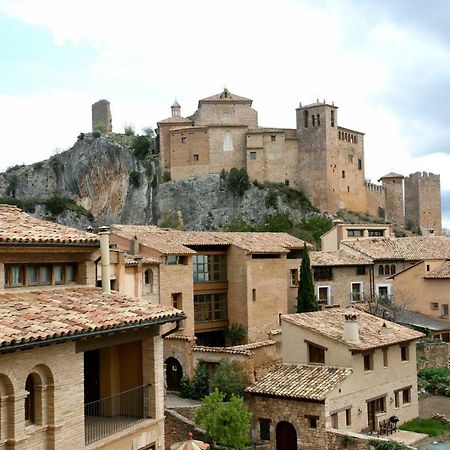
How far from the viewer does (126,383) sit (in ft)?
51.8

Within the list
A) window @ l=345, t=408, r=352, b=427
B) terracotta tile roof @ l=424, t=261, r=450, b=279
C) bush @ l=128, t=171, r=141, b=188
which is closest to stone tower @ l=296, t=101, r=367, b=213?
bush @ l=128, t=171, r=141, b=188

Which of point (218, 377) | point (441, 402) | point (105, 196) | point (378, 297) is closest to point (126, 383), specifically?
point (218, 377)

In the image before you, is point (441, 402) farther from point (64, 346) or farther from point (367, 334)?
point (64, 346)

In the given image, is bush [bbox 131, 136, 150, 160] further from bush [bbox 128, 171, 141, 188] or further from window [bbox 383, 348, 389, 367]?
window [bbox 383, 348, 389, 367]

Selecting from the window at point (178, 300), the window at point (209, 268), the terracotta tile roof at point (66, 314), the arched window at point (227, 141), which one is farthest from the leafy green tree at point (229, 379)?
the arched window at point (227, 141)

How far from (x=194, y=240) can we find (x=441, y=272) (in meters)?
15.4

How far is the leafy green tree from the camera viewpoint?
86.8ft

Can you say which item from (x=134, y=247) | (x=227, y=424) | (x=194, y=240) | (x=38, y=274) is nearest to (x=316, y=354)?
→ (x=227, y=424)

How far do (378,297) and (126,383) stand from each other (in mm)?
31892

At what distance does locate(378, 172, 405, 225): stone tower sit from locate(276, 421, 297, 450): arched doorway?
2544 inches

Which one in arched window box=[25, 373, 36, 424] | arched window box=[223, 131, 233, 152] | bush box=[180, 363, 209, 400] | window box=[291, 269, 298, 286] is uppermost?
arched window box=[223, 131, 233, 152]

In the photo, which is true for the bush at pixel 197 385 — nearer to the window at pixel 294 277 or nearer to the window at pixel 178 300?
the window at pixel 178 300

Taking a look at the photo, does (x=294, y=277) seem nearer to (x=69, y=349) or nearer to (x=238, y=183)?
(x=69, y=349)

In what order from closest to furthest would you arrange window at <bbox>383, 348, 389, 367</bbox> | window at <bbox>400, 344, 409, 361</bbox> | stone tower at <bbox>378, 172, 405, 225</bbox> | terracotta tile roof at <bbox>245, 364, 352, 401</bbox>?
1. terracotta tile roof at <bbox>245, 364, 352, 401</bbox>
2. window at <bbox>383, 348, 389, 367</bbox>
3. window at <bbox>400, 344, 409, 361</bbox>
4. stone tower at <bbox>378, 172, 405, 225</bbox>
